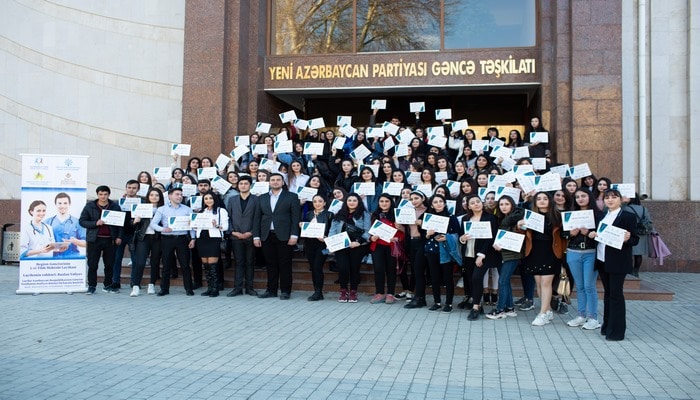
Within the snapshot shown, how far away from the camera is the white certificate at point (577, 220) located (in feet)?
27.1

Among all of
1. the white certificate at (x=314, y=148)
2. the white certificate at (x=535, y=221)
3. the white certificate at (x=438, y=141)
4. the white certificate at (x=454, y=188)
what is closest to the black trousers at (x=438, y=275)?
the white certificate at (x=535, y=221)

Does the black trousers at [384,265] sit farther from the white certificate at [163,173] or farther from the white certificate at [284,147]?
the white certificate at [163,173]

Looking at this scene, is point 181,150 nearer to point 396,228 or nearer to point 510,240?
point 396,228

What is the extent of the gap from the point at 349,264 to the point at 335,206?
1022 millimetres

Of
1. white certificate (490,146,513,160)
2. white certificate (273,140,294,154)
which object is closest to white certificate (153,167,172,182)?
white certificate (273,140,294,154)

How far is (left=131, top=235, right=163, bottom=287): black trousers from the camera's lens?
37.8 feet

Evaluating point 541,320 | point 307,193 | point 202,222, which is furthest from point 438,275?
point 202,222

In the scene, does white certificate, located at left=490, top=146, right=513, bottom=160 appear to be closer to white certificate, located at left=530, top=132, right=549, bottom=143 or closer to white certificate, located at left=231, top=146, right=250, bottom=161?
white certificate, located at left=530, top=132, right=549, bottom=143

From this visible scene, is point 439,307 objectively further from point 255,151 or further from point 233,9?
point 233,9

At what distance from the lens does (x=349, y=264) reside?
1087cm

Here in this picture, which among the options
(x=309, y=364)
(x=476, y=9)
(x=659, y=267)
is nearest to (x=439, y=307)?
(x=309, y=364)

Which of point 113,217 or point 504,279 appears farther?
point 113,217

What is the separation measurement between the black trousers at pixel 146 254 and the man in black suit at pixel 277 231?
6.16 ft

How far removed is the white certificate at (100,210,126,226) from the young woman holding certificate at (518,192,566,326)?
22.8ft
